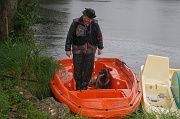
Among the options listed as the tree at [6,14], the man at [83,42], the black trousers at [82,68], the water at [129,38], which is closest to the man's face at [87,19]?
the man at [83,42]

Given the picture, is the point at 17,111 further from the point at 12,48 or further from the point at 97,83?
the point at 97,83

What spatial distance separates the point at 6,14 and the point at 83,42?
2.48 metres

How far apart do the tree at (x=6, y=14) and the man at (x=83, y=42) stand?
6.80ft

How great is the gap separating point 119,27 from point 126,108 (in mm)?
16153

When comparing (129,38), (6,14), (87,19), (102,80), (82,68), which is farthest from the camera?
(129,38)

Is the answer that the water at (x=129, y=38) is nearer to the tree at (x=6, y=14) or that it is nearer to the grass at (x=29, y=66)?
the tree at (x=6, y=14)

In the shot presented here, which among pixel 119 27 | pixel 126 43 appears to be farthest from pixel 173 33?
pixel 126 43

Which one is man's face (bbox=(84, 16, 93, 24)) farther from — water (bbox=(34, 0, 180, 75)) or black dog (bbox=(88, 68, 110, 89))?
water (bbox=(34, 0, 180, 75))

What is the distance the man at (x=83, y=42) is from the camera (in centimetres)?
657

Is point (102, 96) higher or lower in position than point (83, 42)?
lower

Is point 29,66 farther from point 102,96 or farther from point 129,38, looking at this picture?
point 129,38

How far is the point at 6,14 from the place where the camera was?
26.7ft

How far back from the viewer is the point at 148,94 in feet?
25.2

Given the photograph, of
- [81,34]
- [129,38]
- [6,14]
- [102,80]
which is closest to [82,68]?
[102,80]
